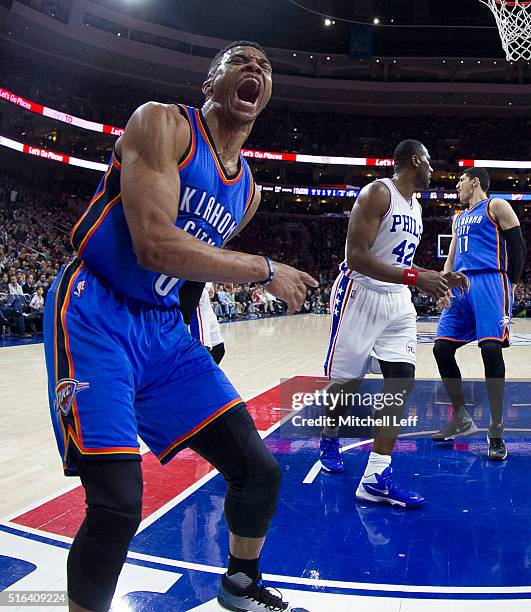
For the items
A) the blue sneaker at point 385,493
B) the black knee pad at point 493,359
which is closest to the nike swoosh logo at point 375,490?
the blue sneaker at point 385,493

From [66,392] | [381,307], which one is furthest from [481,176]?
[66,392]

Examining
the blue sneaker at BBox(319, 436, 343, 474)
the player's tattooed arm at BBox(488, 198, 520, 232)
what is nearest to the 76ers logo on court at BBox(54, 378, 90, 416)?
the blue sneaker at BBox(319, 436, 343, 474)

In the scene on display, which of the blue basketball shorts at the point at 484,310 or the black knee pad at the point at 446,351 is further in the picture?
the black knee pad at the point at 446,351

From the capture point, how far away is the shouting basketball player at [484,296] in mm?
4340

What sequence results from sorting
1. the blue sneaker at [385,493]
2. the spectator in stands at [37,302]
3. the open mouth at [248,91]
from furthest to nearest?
the spectator in stands at [37,302]
the blue sneaker at [385,493]
the open mouth at [248,91]

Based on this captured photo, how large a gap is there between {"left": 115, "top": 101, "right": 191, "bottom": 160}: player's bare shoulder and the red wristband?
178cm

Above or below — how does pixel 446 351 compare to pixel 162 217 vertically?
below

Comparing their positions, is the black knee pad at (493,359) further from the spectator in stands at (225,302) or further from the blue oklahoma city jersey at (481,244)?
the spectator in stands at (225,302)

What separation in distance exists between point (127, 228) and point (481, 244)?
3295mm

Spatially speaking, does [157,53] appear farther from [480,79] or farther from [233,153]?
[233,153]

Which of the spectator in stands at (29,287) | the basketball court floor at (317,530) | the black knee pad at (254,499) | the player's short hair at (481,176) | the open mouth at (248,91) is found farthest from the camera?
the spectator in stands at (29,287)

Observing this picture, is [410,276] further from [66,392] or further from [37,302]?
[37,302]

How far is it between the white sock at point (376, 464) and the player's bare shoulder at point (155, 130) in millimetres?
2166

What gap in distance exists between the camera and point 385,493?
3.31 meters
